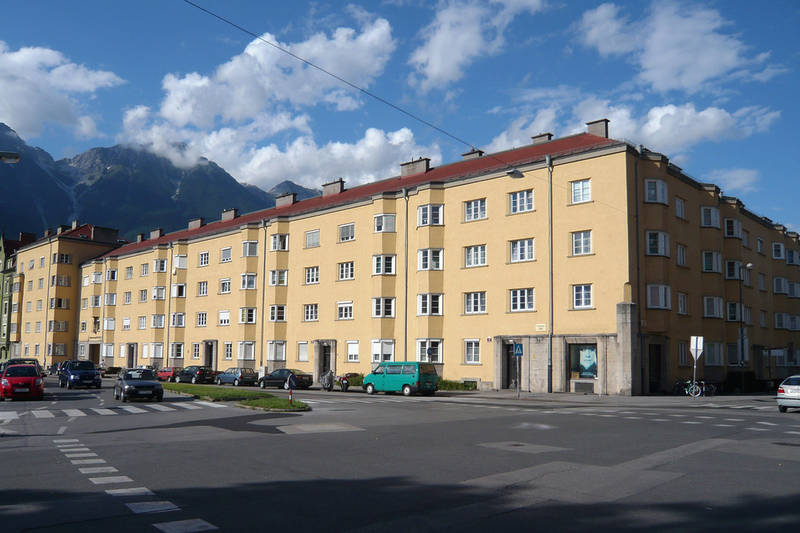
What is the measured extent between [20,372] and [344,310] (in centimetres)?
2262

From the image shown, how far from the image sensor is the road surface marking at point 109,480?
402 inches

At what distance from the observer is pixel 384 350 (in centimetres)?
4591

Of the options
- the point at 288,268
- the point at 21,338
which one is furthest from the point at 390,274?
the point at 21,338

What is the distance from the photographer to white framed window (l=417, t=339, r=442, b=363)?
142 ft

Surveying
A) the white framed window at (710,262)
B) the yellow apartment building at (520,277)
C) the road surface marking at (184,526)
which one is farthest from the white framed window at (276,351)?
the road surface marking at (184,526)

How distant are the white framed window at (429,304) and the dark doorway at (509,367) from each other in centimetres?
554

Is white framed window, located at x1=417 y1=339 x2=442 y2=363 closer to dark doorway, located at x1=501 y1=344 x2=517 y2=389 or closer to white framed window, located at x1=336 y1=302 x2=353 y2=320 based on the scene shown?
dark doorway, located at x1=501 y1=344 x2=517 y2=389

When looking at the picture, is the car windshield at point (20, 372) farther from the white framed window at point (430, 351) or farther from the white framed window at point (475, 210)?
the white framed window at point (475, 210)

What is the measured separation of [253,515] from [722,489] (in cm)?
646

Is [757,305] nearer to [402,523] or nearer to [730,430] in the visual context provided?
[730,430]

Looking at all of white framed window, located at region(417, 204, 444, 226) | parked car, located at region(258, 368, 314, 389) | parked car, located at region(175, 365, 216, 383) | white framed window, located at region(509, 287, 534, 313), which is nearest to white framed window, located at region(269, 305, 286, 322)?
parked car, located at region(175, 365, 216, 383)

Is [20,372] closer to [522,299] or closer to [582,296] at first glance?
[522,299]

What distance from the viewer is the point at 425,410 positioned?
2489cm

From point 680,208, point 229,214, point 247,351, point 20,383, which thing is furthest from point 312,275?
point 680,208
